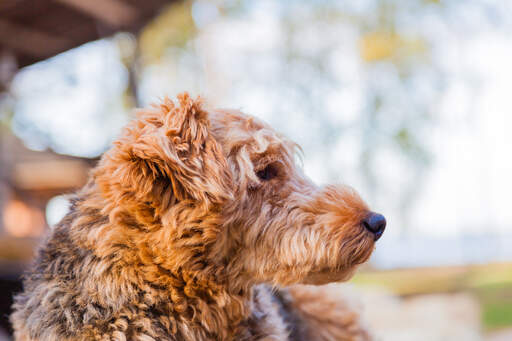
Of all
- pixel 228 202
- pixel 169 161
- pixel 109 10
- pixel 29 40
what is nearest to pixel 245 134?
pixel 228 202

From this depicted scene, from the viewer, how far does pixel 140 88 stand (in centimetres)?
862

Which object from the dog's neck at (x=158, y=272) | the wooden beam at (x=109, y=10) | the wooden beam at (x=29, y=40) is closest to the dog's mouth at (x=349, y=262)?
the dog's neck at (x=158, y=272)

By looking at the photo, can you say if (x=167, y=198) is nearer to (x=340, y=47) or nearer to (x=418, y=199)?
(x=340, y=47)

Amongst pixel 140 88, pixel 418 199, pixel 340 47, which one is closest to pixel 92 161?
pixel 140 88

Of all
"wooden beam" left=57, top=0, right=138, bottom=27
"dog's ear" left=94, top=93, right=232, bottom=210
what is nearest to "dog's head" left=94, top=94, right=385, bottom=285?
"dog's ear" left=94, top=93, right=232, bottom=210

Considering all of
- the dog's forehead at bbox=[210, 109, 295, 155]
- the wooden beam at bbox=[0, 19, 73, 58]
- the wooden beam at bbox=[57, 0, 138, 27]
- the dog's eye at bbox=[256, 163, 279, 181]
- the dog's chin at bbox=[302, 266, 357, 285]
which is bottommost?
the dog's chin at bbox=[302, 266, 357, 285]

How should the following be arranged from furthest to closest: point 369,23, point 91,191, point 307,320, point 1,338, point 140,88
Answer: point 369,23 → point 140,88 → point 1,338 → point 307,320 → point 91,191

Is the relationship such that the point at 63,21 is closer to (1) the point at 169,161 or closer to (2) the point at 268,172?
(2) the point at 268,172

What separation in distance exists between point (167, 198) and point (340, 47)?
13.4 m

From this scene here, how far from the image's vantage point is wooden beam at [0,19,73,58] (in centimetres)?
666

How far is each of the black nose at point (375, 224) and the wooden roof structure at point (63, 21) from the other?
5.22 meters

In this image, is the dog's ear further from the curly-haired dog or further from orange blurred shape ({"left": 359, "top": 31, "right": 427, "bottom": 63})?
orange blurred shape ({"left": 359, "top": 31, "right": 427, "bottom": 63})

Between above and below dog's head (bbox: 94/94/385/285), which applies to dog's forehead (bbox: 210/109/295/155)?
above

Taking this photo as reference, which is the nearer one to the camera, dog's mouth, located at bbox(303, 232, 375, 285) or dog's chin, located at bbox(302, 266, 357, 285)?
dog's mouth, located at bbox(303, 232, 375, 285)
